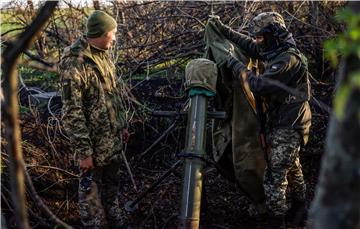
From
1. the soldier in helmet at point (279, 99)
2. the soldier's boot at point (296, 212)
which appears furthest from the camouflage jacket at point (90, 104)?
the soldier's boot at point (296, 212)

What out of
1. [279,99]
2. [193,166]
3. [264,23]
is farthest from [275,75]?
[193,166]

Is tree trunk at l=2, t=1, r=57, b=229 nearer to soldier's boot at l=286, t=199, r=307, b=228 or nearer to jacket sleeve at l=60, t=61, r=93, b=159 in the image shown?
jacket sleeve at l=60, t=61, r=93, b=159

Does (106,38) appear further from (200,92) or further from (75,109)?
(200,92)

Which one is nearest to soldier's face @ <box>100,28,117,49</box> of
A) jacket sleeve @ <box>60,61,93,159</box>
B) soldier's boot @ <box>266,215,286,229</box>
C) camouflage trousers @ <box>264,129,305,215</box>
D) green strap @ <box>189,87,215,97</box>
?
jacket sleeve @ <box>60,61,93,159</box>

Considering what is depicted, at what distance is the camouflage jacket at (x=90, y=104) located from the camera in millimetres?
4633

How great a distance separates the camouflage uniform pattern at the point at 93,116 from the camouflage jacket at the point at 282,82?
1.27 metres

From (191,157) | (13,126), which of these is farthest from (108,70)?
(13,126)

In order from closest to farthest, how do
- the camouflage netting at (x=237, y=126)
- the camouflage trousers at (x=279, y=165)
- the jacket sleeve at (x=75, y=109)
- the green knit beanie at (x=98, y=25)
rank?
the jacket sleeve at (x=75, y=109), the green knit beanie at (x=98, y=25), the camouflage trousers at (x=279, y=165), the camouflage netting at (x=237, y=126)

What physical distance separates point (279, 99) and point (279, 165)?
0.61 m

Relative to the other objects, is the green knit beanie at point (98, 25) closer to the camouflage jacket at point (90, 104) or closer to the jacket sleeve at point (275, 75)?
the camouflage jacket at point (90, 104)

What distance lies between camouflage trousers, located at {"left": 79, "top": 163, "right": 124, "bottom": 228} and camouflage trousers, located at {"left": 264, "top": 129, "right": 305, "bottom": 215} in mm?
1419

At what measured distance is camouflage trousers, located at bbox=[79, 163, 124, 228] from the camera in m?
4.93

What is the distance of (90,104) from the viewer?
4.81 m

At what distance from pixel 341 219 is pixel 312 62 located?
7340 mm
